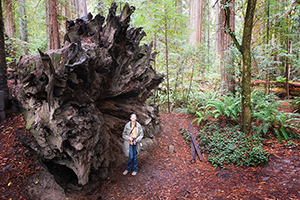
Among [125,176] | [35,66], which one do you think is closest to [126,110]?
[125,176]

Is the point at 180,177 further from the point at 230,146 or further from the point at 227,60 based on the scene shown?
the point at 227,60

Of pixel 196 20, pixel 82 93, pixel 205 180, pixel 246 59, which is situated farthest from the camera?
pixel 196 20

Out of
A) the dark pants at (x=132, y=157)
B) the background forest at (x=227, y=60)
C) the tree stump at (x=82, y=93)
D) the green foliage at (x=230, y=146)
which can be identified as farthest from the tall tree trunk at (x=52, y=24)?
the green foliage at (x=230, y=146)

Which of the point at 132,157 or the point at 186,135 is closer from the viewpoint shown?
the point at 132,157

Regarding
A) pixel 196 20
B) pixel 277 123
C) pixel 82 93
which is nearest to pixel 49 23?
pixel 82 93

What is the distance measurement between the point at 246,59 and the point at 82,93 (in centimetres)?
547

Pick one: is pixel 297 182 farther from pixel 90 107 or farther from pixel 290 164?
pixel 90 107

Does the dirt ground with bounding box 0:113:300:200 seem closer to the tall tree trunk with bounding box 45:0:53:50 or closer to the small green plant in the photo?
the small green plant

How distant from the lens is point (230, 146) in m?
5.67

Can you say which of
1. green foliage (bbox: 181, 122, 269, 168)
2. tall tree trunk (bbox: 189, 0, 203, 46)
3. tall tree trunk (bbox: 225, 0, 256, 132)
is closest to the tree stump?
green foliage (bbox: 181, 122, 269, 168)

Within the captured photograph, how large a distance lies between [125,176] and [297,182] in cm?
433

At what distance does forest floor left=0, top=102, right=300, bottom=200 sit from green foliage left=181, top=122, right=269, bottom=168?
222 mm

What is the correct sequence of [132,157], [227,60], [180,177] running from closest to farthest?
[132,157]
[180,177]
[227,60]

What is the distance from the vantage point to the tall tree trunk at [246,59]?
5.57 metres
